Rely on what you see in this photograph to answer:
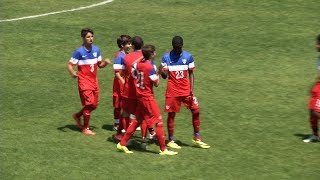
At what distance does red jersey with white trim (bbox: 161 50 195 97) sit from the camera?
1552 cm

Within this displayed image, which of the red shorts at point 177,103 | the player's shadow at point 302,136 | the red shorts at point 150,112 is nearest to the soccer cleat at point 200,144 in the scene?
the red shorts at point 177,103

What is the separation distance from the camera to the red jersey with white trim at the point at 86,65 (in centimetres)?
1642

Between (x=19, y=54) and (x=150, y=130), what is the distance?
8.26 m

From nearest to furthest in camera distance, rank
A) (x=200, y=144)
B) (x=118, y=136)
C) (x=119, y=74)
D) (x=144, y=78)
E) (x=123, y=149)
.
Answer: (x=144, y=78), (x=123, y=149), (x=200, y=144), (x=119, y=74), (x=118, y=136)

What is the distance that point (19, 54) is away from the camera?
23.0 m

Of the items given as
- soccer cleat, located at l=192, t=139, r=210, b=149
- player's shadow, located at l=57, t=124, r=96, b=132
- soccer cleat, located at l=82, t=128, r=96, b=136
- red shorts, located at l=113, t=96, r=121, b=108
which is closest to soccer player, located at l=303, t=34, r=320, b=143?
soccer cleat, located at l=192, t=139, r=210, b=149

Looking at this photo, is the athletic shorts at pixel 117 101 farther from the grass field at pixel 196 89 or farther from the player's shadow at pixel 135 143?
the player's shadow at pixel 135 143

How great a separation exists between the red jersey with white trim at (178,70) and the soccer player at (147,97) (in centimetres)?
68

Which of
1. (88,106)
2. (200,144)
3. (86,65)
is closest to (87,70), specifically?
(86,65)

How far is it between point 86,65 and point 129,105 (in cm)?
162

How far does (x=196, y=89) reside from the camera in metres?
20.2

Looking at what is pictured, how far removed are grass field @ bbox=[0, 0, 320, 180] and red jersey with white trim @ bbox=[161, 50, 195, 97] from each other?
4.10 ft

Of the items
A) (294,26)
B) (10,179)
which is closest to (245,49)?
(294,26)

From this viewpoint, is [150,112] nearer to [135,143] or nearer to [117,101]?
[135,143]
